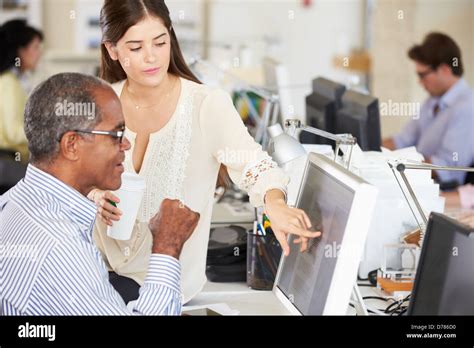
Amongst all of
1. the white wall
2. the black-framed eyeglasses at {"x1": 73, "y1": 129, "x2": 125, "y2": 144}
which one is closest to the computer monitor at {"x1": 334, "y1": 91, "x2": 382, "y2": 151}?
the black-framed eyeglasses at {"x1": 73, "y1": 129, "x2": 125, "y2": 144}

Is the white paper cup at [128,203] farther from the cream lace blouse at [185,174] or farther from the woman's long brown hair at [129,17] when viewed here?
the woman's long brown hair at [129,17]

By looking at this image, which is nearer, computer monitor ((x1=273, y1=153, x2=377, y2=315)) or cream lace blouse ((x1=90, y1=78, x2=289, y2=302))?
computer monitor ((x1=273, y1=153, x2=377, y2=315))

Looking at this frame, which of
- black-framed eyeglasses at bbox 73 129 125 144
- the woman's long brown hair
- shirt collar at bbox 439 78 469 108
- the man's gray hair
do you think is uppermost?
the woman's long brown hair

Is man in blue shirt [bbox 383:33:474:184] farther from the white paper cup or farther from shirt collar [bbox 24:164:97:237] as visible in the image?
shirt collar [bbox 24:164:97:237]

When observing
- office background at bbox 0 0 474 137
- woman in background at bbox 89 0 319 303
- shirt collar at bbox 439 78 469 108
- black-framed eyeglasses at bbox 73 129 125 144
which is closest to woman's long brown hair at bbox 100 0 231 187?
woman in background at bbox 89 0 319 303

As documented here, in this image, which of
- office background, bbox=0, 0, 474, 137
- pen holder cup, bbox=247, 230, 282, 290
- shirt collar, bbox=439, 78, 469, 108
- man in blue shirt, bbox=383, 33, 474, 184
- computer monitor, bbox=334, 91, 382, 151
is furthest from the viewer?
office background, bbox=0, 0, 474, 137

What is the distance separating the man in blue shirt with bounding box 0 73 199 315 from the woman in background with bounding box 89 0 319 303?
13.6 inches

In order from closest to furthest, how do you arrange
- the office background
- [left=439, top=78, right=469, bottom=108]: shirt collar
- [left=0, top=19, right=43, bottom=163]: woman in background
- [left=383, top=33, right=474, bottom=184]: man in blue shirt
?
[left=383, top=33, right=474, bottom=184]: man in blue shirt
[left=439, top=78, right=469, bottom=108]: shirt collar
[left=0, top=19, right=43, bottom=163]: woman in background
the office background

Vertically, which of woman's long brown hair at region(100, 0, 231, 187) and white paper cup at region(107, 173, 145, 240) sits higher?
woman's long brown hair at region(100, 0, 231, 187)

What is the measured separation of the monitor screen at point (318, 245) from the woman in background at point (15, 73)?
3282mm

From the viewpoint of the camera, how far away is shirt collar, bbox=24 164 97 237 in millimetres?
1514

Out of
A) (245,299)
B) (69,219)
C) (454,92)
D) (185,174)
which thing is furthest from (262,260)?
(454,92)

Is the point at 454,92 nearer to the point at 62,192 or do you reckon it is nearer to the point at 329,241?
the point at 329,241

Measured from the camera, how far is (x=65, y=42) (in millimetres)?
7156
